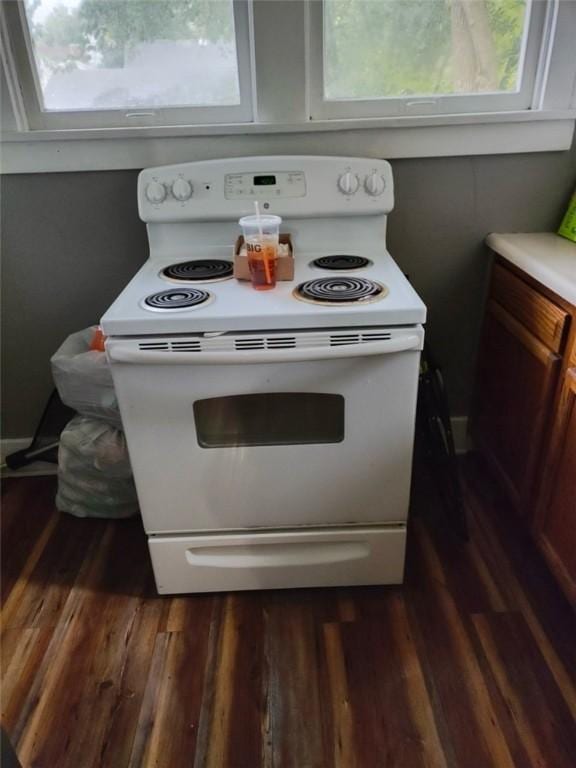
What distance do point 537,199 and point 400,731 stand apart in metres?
1.43

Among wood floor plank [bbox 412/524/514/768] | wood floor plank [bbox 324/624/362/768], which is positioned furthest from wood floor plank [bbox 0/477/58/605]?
wood floor plank [bbox 412/524/514/768]

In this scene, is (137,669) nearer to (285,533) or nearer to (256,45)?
(285,533)

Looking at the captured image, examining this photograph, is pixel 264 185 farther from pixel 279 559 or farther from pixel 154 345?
pixel 279 559

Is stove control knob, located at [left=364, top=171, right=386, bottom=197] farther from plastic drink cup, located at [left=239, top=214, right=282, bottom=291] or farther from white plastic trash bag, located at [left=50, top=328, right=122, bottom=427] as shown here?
white plastic trash bag, located at [left=50, top=328, right=122, bottom=427]

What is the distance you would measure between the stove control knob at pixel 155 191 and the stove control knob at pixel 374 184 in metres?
0.53

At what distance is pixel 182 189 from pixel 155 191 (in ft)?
0.24

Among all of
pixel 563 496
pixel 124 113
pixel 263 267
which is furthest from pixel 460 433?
pixel 124 113

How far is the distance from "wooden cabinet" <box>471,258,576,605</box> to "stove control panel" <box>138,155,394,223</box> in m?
0.49

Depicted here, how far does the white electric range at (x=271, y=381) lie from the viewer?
44.0 inches

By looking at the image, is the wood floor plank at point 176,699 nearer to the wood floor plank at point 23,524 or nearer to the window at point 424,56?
the wood floor plank at point 23,524

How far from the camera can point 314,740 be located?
1133 millimetres

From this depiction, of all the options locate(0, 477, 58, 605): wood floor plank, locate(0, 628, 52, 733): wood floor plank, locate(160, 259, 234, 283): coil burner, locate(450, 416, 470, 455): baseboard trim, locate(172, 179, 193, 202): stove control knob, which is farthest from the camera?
locate(450, 416, 470, 455): baseboard trim

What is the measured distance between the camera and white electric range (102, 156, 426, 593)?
1.12 metres

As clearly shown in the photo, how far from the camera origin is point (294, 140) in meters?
1.55
